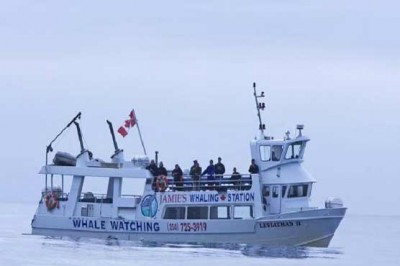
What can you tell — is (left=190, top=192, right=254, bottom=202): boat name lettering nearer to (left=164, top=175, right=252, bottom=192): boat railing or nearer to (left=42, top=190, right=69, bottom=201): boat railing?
(left=164, top=175, right=252, bottom=192): boat railing

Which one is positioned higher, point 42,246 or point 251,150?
point 251,150

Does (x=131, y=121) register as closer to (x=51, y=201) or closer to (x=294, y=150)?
(x=51, y=201)

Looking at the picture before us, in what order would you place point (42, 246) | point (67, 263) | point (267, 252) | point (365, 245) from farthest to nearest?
point (365, 245)
point (42, 246)
point (267, 252)
point (67, 263)

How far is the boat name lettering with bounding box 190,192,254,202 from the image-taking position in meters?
75.5

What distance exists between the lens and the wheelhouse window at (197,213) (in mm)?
76688

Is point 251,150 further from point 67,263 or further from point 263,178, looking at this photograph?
point 67,263

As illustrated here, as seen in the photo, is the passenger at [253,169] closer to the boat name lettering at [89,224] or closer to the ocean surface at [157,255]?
the ocean surface at [157,255]

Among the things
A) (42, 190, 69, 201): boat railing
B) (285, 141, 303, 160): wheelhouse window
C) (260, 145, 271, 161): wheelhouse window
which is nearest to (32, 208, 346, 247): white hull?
(285, 141, 303, 160): wheelhouse window

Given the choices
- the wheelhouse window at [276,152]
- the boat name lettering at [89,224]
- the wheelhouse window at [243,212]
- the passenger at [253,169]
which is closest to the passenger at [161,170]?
the boat name lettering at [89,224]

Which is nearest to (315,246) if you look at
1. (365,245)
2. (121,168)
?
(121,168)

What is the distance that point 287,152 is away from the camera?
7669cm

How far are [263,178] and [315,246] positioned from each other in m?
4.46

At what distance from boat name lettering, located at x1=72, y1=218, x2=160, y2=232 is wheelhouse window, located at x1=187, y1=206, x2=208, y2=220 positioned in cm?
191

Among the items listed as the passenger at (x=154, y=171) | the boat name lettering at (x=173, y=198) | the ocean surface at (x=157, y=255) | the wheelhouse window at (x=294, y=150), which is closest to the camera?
the ocean surface at (x=157, y=255)
